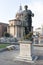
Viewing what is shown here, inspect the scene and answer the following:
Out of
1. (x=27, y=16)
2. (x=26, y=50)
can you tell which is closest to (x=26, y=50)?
(x=26, y=50)

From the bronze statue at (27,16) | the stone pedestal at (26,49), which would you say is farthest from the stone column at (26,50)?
the bronze statue at (27,16)

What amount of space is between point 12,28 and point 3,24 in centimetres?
804

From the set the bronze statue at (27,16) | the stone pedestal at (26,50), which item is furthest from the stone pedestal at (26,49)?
the bronze statue at (27,16)

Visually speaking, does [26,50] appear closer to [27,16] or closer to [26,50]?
[26,50]

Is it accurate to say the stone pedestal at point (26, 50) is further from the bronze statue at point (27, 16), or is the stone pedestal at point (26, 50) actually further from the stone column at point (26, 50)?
the bronze statue at point (27, 16)

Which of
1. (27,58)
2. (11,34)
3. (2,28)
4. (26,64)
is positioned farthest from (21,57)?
(2,28)

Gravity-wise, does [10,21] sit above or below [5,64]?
above

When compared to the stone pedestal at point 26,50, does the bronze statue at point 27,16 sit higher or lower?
higher

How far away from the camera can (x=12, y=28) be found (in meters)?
56.5

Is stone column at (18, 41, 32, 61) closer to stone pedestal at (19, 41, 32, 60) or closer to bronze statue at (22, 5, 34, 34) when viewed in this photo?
stone pedestal at (19, 41, 32, 60)

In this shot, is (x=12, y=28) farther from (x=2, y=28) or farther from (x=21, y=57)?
(x=21, y=57)

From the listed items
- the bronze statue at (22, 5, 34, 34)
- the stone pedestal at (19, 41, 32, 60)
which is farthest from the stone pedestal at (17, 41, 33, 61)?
the bronze statue at (22, 5, 34, 34)

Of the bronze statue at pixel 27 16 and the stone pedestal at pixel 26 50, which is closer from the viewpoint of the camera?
the stone pedestal at pixel 26 50

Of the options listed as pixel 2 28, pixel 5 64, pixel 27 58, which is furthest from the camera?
pixel 2 28
